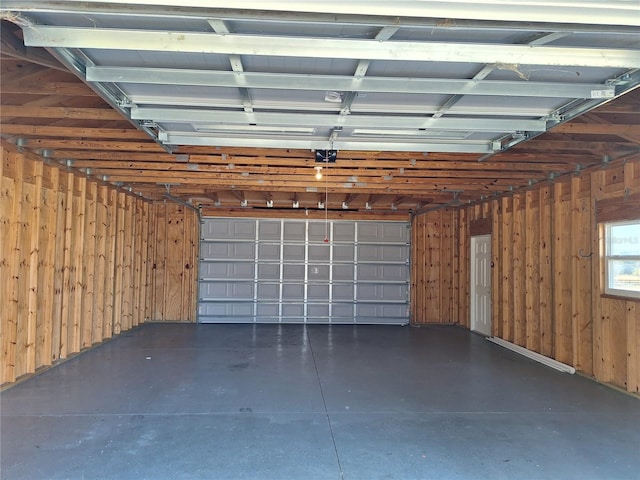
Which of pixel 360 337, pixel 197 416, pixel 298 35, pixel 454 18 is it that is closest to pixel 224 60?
pixel 298 35

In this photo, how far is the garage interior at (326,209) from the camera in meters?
2.01

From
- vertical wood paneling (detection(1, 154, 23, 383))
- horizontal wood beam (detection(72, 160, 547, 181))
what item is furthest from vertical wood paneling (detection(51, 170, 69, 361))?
vertical wood paneling (detection(1, 154, 23, 383))

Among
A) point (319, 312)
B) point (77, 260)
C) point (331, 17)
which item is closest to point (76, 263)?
point (77, 260)

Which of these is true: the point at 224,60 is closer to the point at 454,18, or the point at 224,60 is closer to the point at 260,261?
the point at 454,18

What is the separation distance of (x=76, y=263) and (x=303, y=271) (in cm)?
457

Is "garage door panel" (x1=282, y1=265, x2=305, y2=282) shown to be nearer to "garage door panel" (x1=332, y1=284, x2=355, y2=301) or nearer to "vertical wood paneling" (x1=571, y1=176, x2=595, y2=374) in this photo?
"garage door panel" (x1=332, y1=284, x2=355, y2=301)

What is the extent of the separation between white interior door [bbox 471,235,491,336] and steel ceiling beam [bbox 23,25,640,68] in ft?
19.3

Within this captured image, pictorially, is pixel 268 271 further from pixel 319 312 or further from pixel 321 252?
pixel 319 312

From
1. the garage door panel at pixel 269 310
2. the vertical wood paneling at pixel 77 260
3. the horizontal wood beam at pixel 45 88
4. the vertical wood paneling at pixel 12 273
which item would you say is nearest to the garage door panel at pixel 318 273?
the garage door panel at pixel 269 310

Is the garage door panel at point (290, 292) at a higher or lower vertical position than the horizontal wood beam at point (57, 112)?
lower

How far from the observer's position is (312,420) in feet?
11.5

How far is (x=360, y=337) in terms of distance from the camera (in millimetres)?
7629

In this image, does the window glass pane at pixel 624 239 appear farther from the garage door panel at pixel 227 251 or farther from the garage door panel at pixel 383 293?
the garage door panel at pixel 227 251

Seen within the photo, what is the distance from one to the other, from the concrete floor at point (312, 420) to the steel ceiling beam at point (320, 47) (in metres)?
2.48
